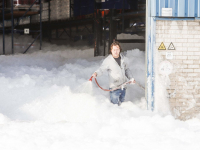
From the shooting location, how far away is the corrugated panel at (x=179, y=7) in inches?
267

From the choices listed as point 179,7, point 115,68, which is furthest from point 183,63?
point 115,68

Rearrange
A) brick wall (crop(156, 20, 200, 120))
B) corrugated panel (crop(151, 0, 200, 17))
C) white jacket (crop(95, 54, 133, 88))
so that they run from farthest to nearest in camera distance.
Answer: white jacket (crop(95, 54, 133, 88)) → brick wall (crop(156, 20, 200, 120)) → corrugated panel (crop(151, 0, 200, 17))

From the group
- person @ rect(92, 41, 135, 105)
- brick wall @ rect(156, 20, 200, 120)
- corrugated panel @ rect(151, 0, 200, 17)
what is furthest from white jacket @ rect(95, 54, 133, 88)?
corrugated panel @ rect(151, 0, 200, 17)

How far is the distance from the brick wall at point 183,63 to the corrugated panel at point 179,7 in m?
0.18

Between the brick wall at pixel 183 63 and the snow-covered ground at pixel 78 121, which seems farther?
the brick wall at pixel 183 63

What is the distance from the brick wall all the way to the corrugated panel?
178 mm

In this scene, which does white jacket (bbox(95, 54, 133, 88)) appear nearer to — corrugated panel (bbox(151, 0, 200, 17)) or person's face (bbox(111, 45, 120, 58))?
person's face (bbox(111, 45, 120, 58))

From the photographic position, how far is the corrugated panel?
22.3 feet

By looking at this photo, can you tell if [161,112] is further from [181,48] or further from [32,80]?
[32,80]

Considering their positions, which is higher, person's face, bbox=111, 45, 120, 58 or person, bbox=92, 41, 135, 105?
person's face, bbox=111, 45, 120, 58

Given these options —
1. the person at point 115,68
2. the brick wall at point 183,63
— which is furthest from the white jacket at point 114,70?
the brick wall at point 183,63

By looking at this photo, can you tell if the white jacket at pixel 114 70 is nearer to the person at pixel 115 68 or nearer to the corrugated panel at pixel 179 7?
the person at pixel 115 68

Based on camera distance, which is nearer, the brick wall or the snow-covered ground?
the snow-covered ground

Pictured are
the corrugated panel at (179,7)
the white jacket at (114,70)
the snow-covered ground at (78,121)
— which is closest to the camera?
the snow-covered ground at (78,121)
